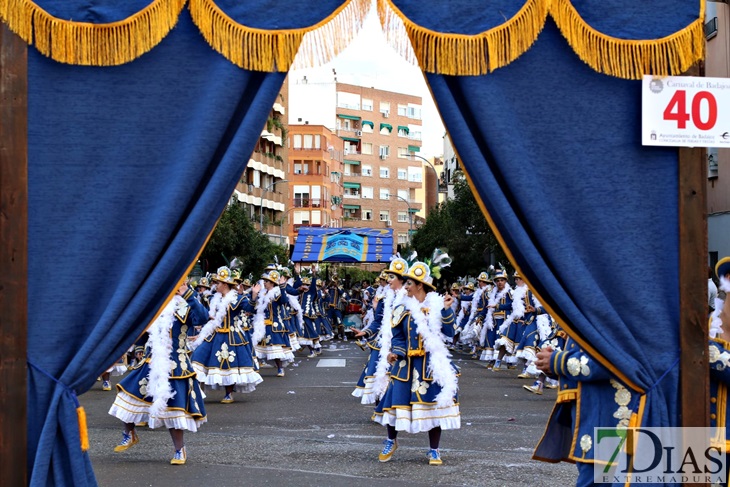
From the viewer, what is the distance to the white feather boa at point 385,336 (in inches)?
457

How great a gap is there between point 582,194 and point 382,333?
660 centimetres

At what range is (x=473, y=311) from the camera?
26641mm

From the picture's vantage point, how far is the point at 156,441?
12.3 metres

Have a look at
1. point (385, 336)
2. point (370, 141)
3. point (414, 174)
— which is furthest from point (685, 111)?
point (414, 174)

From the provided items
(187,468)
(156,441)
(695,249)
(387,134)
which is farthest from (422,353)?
(387,134)

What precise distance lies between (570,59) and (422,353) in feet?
17.2

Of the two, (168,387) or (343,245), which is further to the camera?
(343,245)

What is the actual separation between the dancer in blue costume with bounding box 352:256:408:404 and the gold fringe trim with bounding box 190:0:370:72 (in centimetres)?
554

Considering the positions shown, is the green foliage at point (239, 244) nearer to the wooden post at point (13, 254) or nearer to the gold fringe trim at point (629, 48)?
the wooden post at point (13, 254)

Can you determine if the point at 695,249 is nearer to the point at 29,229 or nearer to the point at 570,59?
the point at 570,59

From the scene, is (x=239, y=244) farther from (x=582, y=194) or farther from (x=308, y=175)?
(x=308, y=175)

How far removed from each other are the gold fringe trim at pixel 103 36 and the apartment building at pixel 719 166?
22.7 metres

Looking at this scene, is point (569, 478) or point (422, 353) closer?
point (569, 478)
